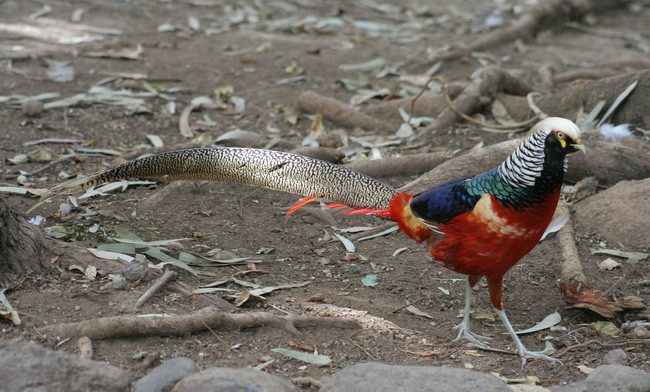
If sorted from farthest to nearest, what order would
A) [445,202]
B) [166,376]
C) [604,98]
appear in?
[604,98] → [445,202] → [166,376]

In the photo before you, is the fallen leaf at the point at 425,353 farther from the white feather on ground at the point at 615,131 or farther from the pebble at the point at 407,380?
the white feather on ground at the point at 615,131

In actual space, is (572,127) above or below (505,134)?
above

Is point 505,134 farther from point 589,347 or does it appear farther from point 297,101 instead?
point 589,347

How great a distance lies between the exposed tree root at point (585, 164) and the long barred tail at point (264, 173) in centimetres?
119

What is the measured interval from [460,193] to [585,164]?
6.34 ft

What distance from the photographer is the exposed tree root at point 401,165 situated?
19.4ft

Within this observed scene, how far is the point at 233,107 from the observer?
7.41 meters

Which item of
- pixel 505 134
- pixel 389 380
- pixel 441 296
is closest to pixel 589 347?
pixel 441 296

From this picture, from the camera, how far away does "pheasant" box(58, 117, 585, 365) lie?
370 centimetres

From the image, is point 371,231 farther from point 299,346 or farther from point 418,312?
point 299,346

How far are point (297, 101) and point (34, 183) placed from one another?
2.50m

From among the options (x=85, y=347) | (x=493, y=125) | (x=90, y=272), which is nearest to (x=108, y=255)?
(x=90, y=272)

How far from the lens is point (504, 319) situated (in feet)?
13.6

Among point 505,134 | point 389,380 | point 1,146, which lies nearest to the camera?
point 389,380
